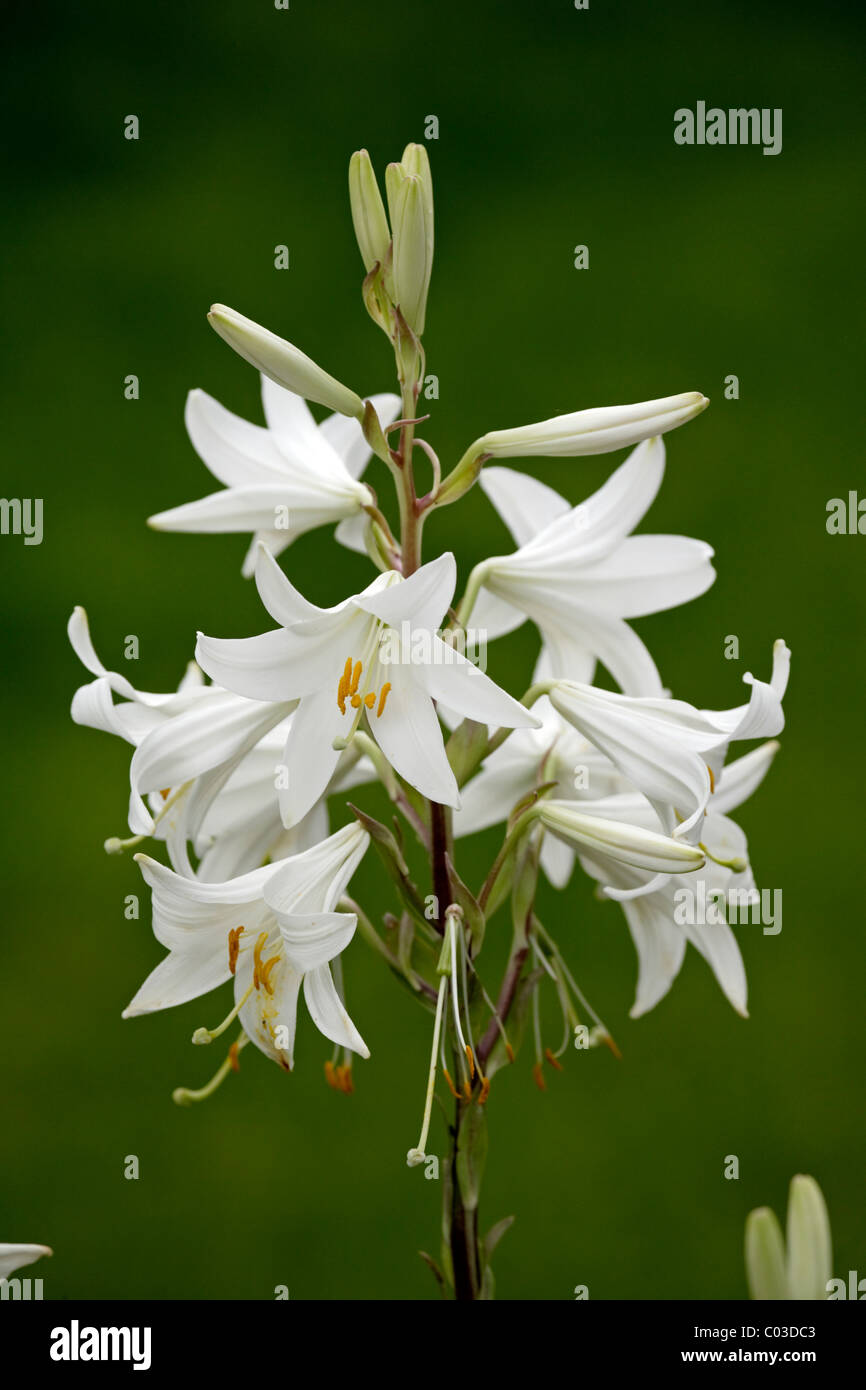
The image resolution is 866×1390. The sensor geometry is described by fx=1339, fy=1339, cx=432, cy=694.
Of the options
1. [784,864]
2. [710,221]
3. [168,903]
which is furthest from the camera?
[710,221]

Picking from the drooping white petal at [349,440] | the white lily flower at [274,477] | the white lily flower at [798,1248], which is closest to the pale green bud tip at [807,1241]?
the white lily flower at [798,1248]

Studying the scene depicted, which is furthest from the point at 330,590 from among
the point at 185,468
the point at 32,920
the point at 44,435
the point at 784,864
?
the point at 784,864

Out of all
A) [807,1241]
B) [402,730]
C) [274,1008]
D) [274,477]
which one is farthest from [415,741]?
[807,1241]

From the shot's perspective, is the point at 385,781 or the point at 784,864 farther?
the point at 784,864

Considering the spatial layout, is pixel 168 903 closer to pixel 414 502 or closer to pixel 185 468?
pixel 414 502

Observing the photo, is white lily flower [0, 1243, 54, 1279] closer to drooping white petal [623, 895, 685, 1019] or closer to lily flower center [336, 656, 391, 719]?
lily flower center [336, 656, 391, 719]

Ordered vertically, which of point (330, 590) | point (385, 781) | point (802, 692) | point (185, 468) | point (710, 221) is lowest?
point (385, 781)

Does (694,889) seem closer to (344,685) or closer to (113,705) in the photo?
(344,685)
